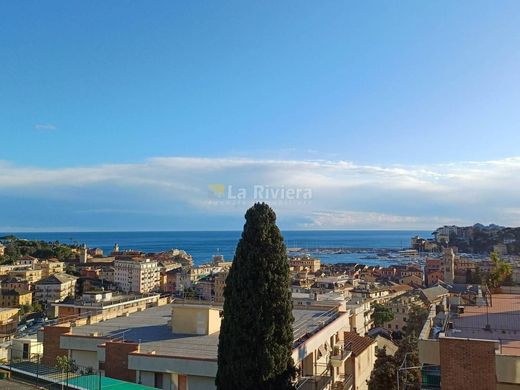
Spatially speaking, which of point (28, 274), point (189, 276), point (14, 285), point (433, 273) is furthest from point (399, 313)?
point (28, 274)

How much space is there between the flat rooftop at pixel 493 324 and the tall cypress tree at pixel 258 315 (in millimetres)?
3046

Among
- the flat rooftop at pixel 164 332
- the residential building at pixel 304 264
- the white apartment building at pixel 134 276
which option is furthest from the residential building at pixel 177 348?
the residential building at pixel 304 264

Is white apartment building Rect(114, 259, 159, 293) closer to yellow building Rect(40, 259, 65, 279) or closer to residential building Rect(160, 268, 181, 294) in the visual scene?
residential building Rect(160, 268, 181, 294)

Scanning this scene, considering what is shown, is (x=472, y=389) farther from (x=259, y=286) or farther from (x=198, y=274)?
(x=198, y=274)

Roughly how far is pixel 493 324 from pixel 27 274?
2628 inches

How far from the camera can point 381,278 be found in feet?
247

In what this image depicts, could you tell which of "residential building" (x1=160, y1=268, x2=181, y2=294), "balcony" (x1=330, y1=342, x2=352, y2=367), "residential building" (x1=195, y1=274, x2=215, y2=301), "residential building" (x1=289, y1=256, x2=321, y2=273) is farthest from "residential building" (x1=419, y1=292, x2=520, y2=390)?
"residential building" (x1=160, y1=268, x2=181, y2=294)

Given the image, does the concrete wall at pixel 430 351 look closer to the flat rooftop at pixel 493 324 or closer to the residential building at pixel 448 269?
the flat rooftop at pixel 493 324

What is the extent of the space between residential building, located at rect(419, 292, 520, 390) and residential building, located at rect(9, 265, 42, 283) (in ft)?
212

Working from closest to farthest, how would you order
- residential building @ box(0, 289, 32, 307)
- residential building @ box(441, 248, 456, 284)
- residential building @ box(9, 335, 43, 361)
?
residential building @ box(9, 335, 43, 361) < residential building @ box(0, 289, 32, 307) < residential building @ box(441, 248, 456, 284)

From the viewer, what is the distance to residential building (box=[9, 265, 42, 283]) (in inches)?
2520

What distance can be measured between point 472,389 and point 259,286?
4.03m

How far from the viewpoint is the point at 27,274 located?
213ft

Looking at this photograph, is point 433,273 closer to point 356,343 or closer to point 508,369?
point 356,343
